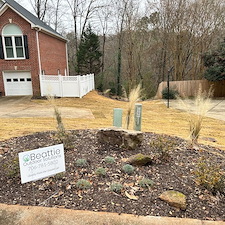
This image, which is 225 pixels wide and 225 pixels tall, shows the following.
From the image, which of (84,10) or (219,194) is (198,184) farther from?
(84,10)

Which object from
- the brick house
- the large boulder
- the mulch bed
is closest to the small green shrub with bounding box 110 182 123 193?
the mulch bed

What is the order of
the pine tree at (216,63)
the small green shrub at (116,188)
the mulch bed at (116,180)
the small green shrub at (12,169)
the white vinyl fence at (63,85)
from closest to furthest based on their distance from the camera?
1. the mulch bed at (116,180)
2. the small green shrub at (116,188)
3. the small green shrub at (12,169)
4. the white vinyl fence at (63,85)
5. the pine tree at (216,63)

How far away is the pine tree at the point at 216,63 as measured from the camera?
12.7 m

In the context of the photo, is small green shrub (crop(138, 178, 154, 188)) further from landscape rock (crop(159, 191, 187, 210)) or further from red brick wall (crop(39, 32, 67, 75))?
red brick wall (crop(39, 32, 67, 75))

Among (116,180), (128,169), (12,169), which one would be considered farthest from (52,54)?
(116,180)

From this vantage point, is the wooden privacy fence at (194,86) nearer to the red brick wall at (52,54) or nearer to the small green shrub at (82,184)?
the red brick wall at (52,54)

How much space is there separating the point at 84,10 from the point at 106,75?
7.48 m

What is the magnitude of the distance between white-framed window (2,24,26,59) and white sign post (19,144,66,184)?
1083cm

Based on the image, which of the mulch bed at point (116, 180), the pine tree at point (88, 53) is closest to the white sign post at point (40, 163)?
the mulch bed at point (116, 180)

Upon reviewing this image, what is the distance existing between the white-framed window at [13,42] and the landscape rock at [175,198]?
11.6m

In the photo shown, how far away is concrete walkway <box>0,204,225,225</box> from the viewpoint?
1.77 m

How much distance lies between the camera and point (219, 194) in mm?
2160

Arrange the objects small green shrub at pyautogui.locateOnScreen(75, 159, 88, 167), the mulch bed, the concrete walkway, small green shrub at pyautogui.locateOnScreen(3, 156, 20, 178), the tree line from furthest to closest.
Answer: the tree line → small green shrub at pyautogui.locateOnScreen(75, 159, 88, 167) → small green shrub at pyautogui.locateOnScreen(3, 156, 20, 178) → the mulch bed → the concrete walkway

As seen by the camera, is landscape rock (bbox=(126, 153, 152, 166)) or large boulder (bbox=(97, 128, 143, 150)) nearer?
landscape rock (bbox=(126, 153, 152, 166))
